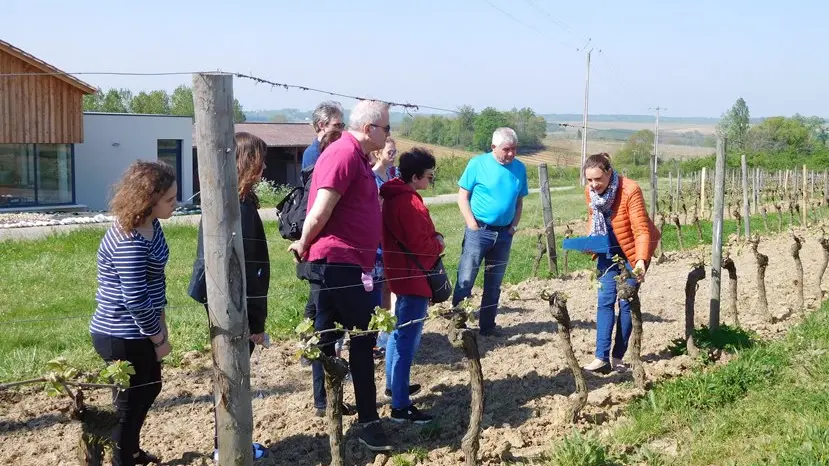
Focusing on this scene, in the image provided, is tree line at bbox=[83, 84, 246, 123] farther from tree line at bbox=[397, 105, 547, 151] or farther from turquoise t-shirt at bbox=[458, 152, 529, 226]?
turquoise t-shirt at bbox=[458, 152, 529, 226]

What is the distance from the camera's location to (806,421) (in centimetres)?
457

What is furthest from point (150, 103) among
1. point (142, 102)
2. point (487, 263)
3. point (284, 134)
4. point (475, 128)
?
point (487, 263)

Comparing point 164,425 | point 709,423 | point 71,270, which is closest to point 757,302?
point 709,423

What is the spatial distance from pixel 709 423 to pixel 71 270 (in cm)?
938

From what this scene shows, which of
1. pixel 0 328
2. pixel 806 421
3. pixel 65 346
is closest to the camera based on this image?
pixel 806 421

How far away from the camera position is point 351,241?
14.8 feet

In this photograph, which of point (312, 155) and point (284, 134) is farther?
point (284, 134)

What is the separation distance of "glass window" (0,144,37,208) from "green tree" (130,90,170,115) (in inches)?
1306

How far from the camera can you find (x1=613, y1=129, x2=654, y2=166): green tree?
48.5m

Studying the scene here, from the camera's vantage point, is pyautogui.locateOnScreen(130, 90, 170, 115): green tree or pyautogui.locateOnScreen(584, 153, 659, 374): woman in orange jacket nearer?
pyautogui.locateOnScreen(584, 153, 659, 374): woman in orange jacket

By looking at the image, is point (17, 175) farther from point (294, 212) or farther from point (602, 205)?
point (602, 205)

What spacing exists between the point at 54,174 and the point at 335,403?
960 inches

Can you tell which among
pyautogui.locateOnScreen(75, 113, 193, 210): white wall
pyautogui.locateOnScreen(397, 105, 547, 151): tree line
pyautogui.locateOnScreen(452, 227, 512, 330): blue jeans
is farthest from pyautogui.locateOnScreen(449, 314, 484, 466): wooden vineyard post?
pyautogui.locateOnScreen(75, 113, 193, 210): white wall

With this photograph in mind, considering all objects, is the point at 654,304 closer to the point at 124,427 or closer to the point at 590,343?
the point at 590,343
